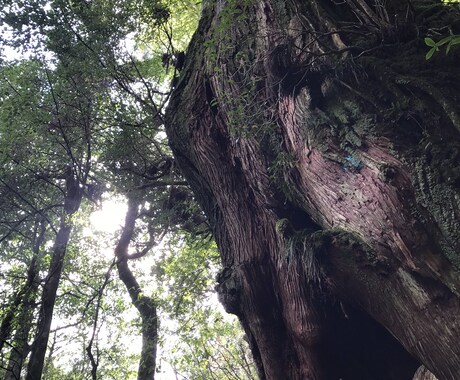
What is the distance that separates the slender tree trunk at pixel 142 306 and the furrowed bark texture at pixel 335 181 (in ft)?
9.10

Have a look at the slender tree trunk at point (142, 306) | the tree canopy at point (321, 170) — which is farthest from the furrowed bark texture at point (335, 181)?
the slender tree trunk at point (142, 306)

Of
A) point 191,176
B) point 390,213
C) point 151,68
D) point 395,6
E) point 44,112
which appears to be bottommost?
point 390,213

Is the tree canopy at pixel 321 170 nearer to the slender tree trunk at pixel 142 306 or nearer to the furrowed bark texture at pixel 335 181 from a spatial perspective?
the furrowed bark texture at pixel 335 181

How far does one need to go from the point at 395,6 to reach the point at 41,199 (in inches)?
368

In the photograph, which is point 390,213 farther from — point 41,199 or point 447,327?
point 41,199

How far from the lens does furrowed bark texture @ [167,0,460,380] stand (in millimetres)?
2662

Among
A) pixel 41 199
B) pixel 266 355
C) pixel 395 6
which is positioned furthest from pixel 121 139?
pixel 395 6

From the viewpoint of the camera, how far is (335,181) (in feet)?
10.9

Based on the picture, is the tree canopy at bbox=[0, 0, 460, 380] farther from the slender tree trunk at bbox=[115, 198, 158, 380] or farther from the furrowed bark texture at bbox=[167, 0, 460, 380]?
the slender tree trunk at bbox=[115, 198, 158, 380]

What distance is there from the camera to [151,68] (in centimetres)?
1063

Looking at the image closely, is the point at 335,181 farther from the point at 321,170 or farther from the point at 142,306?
the point at 142,306

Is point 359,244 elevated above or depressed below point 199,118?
below

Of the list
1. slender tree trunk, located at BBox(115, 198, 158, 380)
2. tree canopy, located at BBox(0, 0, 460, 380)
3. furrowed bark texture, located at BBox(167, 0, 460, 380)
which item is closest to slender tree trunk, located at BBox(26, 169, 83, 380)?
tree canopy, located at BBox(0, 0, 460, 380)

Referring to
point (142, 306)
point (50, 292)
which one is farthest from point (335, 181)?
point (142, 306)
